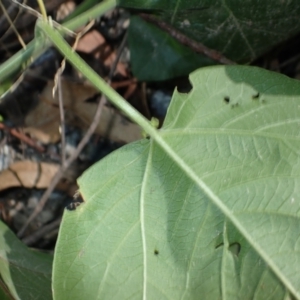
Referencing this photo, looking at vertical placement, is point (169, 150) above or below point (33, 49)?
below

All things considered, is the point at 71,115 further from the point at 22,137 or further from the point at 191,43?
the point at 191,43

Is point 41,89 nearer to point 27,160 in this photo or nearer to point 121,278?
point 27,160

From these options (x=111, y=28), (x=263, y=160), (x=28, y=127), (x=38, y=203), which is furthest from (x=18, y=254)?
(x=111, y=28)

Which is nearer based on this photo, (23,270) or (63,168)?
(23,270)

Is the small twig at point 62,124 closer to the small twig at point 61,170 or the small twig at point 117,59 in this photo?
the small twig at point 61,170

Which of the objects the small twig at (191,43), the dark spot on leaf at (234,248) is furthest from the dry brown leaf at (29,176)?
the dark spot on leaf at (234,248)

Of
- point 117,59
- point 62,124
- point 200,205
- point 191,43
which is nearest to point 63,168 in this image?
point 62,124
